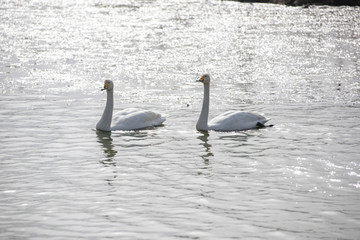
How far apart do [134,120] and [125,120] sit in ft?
0.63

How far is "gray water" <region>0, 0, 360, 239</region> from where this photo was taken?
8.68 m

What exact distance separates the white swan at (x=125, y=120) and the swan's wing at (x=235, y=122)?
1.31 metres

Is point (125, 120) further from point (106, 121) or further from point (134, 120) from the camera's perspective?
point (106, 121)

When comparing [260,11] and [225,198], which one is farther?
[260,11]

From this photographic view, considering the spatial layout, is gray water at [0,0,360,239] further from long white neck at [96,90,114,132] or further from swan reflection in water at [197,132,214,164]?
long white neck at [96,90,114,132]

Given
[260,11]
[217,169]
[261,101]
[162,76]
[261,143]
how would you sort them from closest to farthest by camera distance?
1. [217,169]
2. [261,143]
3. [261,101]
4. [162,76]
5. [260,11]

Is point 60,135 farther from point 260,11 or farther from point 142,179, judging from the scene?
point 260,11

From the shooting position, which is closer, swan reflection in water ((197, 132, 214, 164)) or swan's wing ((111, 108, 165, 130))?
swan reflection in water ((197, 132, 214, 164))

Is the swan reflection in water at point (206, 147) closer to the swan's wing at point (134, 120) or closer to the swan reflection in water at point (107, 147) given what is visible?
the swan's wing at point (134, 120)

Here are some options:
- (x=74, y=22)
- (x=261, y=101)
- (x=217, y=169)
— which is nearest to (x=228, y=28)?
(x=74, y=22)

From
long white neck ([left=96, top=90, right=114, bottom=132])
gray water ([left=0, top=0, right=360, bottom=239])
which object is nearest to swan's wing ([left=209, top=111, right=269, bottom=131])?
gray water ([left=0, top=0, right=360, bottom=239])

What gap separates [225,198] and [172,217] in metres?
1.11

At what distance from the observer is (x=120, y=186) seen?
33.4 feet

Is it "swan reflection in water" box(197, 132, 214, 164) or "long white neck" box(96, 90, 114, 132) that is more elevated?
"long white neck" box(96, 90, 114, 132)
